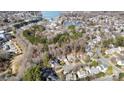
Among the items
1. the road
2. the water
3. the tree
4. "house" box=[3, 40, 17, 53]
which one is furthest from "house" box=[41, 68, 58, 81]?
the water

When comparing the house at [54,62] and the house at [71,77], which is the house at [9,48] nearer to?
the house at [54,62]

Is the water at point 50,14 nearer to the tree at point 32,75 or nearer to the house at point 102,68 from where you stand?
the tree at point 32,75

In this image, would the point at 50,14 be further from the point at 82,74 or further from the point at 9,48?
the point at 82,74

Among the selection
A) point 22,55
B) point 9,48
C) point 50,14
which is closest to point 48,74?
point 22,55

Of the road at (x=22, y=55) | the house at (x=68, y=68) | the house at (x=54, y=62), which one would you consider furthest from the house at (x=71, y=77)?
the road at (x=22, y=55)

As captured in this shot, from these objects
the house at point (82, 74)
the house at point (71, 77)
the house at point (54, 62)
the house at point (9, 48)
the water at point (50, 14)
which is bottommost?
the house at point (71, 77)

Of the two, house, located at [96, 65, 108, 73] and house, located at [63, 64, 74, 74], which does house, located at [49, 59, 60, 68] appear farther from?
house, located at [96, 65, 108, 73]

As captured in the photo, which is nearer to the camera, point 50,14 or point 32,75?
point 32,75

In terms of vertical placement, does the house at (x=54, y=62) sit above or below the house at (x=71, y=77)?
above

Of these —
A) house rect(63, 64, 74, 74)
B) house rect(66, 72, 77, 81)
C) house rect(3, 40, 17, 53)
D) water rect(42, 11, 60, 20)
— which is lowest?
house rect(66, 72, 77, 81)

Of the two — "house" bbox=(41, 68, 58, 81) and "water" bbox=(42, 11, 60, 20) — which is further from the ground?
"water" bbox=(42, 11, 60, 20)

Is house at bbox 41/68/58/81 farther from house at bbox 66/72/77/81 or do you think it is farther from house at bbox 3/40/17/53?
house at bbox 3/40/17/53

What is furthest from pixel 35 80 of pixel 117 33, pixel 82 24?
pixel 117 33

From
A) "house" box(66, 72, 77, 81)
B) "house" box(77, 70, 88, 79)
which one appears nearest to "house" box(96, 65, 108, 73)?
"house" box(77, 70, 88, 79)
